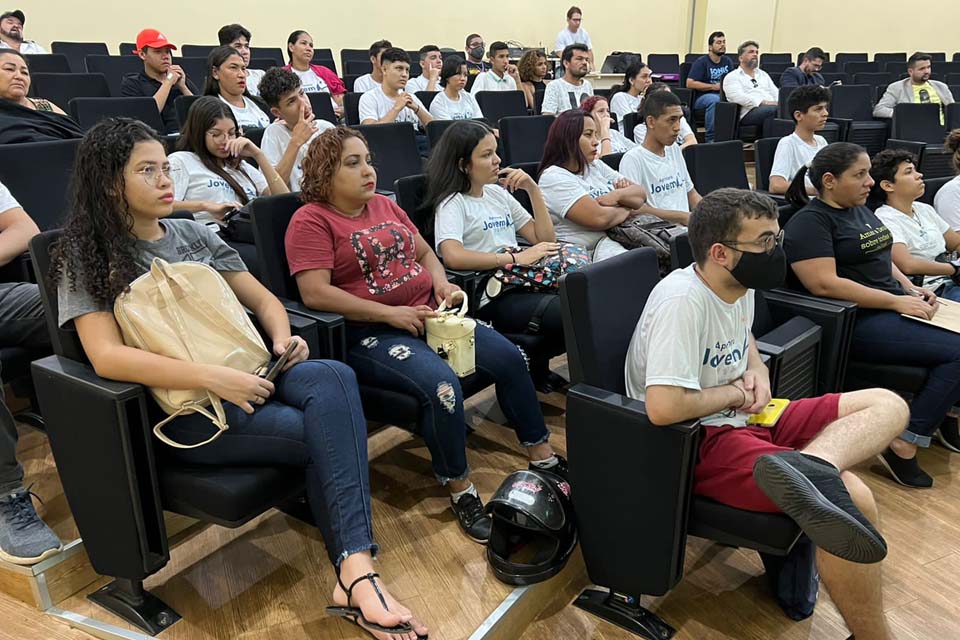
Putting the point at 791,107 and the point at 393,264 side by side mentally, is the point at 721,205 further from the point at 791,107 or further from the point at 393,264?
the point at 791,107

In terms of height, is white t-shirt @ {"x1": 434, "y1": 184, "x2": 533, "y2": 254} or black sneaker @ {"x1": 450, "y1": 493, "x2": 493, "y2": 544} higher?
white t-shirt @ {"x1": 434, "y1": 184, "x2": 533, "y2": 254}

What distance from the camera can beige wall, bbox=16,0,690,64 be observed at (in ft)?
21.9

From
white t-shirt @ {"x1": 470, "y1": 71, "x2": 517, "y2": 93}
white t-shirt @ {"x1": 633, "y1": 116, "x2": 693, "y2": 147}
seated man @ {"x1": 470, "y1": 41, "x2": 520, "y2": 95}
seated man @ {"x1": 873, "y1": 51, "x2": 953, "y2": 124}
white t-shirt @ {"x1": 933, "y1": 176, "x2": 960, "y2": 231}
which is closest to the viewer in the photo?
white t-shirt @ {"x1": 933, "y1": 176, "x2": 960, "y2": 231}

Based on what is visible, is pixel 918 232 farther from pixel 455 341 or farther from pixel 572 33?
pixel 572 33

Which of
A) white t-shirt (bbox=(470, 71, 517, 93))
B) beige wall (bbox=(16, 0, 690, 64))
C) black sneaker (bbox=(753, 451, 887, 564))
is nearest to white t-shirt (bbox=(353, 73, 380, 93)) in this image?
white t-shirt (bbox=(470, 71, 517, 93))

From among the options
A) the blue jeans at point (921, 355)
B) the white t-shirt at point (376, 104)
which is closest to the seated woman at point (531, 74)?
the white t-shirt at point (376, 104)

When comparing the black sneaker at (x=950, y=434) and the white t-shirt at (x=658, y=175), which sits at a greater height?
the white t-shirt at (x=658, y=175)

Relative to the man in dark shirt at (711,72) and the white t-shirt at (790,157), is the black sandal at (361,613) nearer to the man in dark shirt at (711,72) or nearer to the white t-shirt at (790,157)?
the white t-shirt at (790,157)

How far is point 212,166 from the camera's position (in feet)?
8.50

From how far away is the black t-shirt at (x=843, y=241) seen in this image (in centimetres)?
229

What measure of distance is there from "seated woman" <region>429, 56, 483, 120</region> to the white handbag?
9.92ft

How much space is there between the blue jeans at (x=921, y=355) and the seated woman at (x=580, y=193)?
84 cm

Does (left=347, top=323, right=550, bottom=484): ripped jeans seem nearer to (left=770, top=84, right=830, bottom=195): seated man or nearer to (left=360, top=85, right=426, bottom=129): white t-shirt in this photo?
(left=770, top=84, right=830, bottom=195): seated man

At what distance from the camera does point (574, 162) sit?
2730 millimetres
